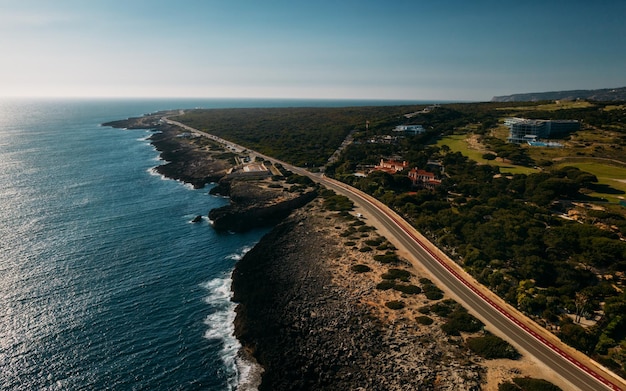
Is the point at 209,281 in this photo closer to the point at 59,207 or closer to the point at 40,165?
the point at 59,207

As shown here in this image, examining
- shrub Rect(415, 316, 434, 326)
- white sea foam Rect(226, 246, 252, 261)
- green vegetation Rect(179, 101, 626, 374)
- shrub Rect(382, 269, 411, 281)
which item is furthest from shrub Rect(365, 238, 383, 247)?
white sea foam Rect(226, 246, 252, 261)

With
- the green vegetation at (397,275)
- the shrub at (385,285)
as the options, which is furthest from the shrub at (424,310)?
the green vegetation at (397,275)

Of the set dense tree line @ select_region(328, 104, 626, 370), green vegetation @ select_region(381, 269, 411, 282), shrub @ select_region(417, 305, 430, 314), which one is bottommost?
shrub @ select_region(417, 305, 430, 314)

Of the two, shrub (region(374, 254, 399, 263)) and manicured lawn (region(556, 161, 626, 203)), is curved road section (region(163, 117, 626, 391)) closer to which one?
shrub (region(374, 254, 399, 263))

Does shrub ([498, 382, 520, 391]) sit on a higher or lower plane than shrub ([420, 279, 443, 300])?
lower

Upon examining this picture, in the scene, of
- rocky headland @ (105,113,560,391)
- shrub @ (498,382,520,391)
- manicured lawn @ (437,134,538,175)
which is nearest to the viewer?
shrub @ (498,382,520,391)
